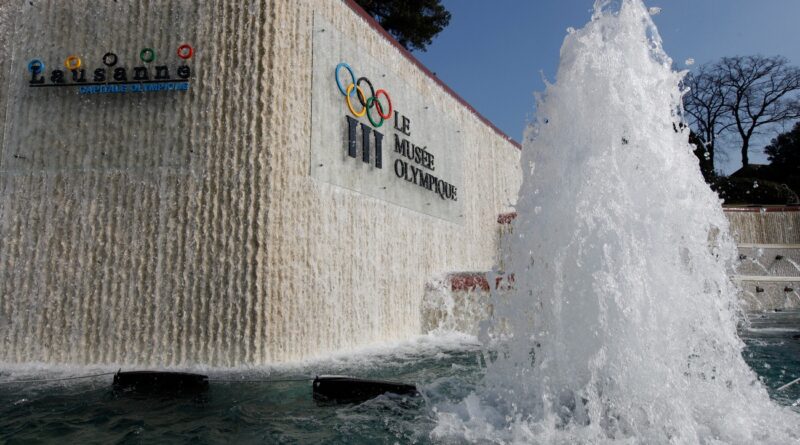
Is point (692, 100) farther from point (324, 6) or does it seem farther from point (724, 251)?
point (724, 251)

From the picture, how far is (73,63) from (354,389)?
5.80 m

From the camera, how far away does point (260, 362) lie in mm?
6848

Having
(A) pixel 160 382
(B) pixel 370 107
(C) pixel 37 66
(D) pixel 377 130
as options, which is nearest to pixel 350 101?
(B) pixel 370 107

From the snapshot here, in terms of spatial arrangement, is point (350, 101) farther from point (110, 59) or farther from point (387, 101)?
point (110, 59)

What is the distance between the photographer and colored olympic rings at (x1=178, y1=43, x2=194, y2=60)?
7441 mm

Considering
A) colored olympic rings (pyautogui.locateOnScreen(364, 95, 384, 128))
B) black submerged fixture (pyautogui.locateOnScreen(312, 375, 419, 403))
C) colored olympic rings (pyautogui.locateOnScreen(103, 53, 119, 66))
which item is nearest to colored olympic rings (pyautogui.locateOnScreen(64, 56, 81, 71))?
colored olympic rings (pyautogui.locateOnScreen(103, 53, 119, 66))

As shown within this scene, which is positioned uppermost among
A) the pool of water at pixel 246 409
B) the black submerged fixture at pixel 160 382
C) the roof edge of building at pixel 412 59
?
the roof edge of building at pixel 412 59

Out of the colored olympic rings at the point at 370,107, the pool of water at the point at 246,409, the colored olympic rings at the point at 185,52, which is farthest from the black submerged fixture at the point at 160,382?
the colored olympic rings at the point at 370,107

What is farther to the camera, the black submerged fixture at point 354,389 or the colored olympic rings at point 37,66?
the colored olympic rings at point 37,66

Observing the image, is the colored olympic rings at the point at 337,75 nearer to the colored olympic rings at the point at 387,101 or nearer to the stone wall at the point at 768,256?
the colored olympic rings at the point at 387,101

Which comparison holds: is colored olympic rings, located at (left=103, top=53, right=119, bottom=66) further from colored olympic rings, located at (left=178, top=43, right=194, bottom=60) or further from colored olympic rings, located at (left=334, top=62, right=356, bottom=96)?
colored olympic rings, located at (left=334, top=62, right=356, bottom=96)

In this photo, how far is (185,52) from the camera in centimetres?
746

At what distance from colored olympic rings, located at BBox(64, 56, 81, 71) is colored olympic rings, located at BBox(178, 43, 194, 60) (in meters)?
1.32

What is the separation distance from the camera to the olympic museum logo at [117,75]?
7.39m
